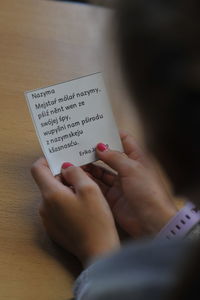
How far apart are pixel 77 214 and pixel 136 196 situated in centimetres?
11

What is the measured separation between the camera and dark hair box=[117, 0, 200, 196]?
469 millimetres

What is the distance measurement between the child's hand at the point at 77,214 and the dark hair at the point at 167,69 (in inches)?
12.4

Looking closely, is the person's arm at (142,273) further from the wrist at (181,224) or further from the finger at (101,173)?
the finger at (101,173)

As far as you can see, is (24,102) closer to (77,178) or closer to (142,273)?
(77,178)

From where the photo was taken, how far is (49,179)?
2.88ft

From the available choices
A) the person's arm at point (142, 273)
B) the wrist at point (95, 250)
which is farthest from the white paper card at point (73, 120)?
the person's arm at point (142, 273)

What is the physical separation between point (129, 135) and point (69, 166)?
5.4 inches

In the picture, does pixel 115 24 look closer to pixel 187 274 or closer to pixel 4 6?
pixel 187 274

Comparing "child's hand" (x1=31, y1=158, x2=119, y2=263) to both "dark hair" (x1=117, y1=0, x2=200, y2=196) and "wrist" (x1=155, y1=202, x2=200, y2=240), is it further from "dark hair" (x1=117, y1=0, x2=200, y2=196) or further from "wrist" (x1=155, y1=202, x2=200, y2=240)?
"dark hair" (x1=117, y1=0, x2=200, y2=196)

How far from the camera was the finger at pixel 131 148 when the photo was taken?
3.11ft

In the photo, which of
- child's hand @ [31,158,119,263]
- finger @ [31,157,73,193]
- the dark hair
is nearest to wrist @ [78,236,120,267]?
child's hand @ [31,158,119,263]

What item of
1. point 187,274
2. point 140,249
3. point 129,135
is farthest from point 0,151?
point 187,274

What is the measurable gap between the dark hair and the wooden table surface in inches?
2.7

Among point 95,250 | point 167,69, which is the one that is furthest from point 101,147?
point 167,69
